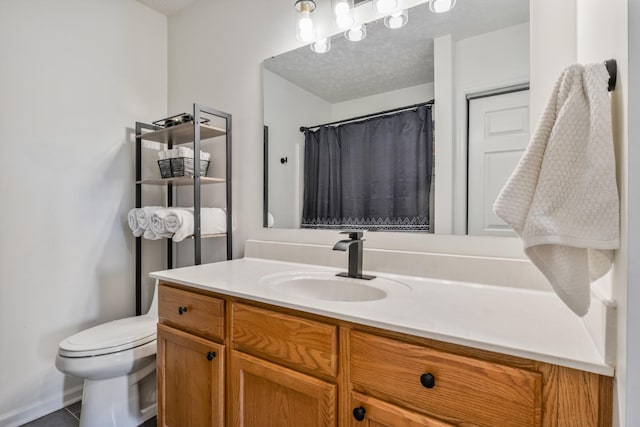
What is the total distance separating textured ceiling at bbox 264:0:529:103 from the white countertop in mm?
822

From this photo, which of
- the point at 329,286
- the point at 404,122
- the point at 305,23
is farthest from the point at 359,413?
the point at 305,23

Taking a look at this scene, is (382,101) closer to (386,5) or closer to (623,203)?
(386,5)

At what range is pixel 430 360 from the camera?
0.72 metres

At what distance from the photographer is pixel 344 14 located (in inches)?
56.9

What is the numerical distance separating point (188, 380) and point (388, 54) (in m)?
1.51

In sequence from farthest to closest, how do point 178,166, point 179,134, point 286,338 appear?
point 179,134
point 178,166
point 286,338

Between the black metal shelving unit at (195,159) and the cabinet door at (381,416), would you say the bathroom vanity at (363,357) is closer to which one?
the cabinet door at (381,416)

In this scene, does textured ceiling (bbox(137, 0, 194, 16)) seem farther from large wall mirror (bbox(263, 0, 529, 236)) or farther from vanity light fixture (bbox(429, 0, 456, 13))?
vanity light fixture (bbox(429, 0, 456, 13))

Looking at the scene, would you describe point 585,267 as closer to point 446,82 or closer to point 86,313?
point 446,82

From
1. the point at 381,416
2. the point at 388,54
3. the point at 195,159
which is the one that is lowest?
the point at 381,416

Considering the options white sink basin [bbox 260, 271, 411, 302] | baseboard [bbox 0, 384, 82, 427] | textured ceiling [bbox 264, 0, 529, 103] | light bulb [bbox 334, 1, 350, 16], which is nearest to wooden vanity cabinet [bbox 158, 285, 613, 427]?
white sink basin [bbox 260, 271, 411, 302]

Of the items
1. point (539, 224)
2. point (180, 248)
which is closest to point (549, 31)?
point (539, 224)

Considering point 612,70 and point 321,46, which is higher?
point 321,46

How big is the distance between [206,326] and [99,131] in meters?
1.45
